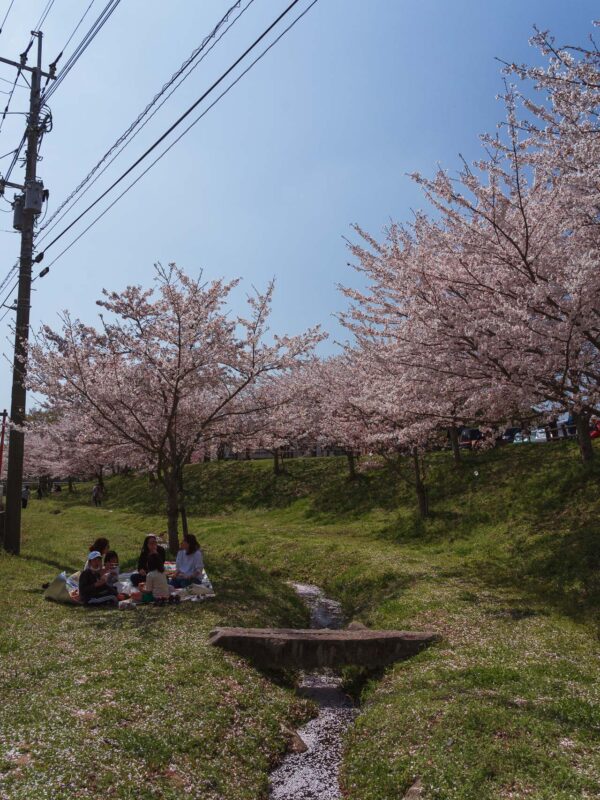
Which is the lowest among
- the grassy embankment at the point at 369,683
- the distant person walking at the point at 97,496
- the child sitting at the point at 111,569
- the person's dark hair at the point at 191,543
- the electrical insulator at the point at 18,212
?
the grassy embankment at the point at 369,683

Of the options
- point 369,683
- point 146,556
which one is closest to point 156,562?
point 146,556

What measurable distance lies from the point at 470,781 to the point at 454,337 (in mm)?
8598

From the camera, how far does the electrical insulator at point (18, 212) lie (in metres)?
18.6

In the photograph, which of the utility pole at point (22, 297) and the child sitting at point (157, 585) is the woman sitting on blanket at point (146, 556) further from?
the utility pole at point (22, 297)

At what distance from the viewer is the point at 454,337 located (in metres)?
12.2

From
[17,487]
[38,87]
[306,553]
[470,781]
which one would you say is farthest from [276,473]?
[470,781]

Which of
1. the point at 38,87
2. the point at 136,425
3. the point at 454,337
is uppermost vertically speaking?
the point at 38,87

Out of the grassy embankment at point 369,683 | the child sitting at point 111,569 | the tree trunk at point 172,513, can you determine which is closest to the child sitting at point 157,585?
the grassy embankment at point 369,683

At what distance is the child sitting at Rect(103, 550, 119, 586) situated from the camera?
41.5ft

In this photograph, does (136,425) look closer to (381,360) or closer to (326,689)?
(381,360)

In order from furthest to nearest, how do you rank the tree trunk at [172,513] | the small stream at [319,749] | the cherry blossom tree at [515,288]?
the tree trunk at [172,513]
the cherry blossom tree at [515,288]
the small stream at [319,749]

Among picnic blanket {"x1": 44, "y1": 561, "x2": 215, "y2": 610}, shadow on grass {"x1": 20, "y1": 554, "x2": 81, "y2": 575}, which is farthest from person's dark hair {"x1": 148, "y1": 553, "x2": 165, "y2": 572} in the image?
shadow on grass {"x1": 20, "y1": 554, "x2": 81, "y2": 575}

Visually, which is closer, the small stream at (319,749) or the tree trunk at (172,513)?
the small stream at (319,749)

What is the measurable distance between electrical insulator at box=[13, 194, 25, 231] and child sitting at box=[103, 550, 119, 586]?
11.5 meters
